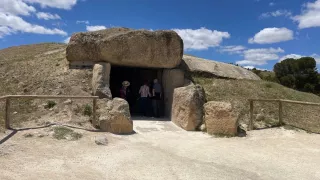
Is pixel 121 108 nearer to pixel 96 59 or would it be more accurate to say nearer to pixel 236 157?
pixel 236 157

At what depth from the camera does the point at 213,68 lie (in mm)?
16344

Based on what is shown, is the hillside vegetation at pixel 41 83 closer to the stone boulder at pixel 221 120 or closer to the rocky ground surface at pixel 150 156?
the rocky ground surface at pixel 150 156

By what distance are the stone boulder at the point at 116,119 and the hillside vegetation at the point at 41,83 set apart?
33.3 inches

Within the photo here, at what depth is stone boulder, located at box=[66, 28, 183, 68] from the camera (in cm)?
1284

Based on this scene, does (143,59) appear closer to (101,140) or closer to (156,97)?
(156,97)

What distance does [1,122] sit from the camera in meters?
8.82

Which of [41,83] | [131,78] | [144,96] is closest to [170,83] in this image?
[144,96]

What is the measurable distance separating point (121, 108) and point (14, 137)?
2.92 meters

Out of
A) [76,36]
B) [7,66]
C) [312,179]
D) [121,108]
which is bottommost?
[312,179]

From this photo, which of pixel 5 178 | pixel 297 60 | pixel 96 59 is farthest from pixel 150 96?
pixel 297 60

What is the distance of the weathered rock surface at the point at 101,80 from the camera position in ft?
38.0

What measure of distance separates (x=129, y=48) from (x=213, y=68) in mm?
5193

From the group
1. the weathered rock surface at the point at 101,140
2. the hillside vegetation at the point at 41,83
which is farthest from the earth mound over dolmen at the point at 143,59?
the weathered rock surface at the point at 101,140

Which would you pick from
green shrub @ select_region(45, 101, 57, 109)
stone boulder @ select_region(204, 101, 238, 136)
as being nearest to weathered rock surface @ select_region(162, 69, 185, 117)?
stone boulder @ select_region(204, 101, 238, 136)
